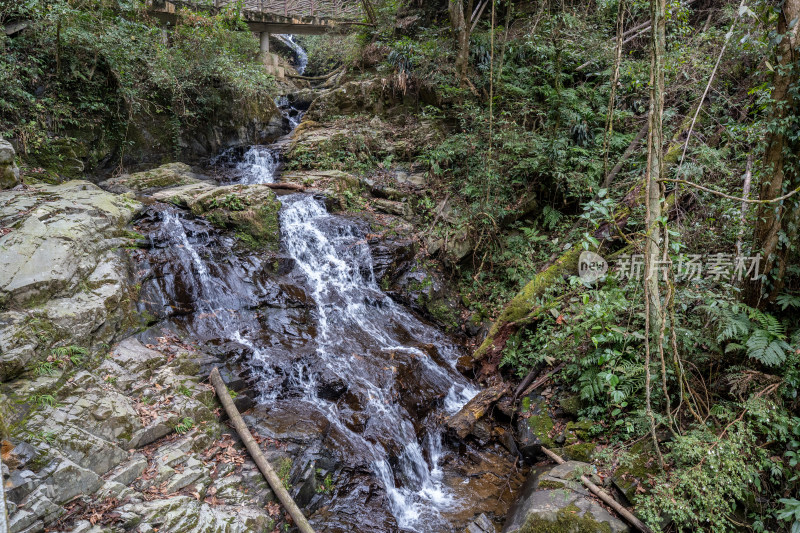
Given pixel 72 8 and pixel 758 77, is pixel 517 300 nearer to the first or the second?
pixel 758 77

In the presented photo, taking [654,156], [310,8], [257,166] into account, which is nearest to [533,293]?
[654,156]

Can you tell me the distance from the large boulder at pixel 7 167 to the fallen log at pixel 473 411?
9062 millimetres

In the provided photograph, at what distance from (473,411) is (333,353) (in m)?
2.72

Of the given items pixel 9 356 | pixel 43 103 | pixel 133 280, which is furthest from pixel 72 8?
pixel 9 356

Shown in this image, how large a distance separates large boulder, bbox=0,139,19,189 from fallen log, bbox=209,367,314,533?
217 inches

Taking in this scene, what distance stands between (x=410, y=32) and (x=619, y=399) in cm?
1423

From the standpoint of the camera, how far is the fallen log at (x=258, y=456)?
14.8ft

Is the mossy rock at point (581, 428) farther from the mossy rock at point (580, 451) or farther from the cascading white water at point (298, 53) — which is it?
the cascading white water at point (298, 53)

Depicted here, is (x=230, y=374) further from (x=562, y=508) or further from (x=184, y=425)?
(x=562, y=508)

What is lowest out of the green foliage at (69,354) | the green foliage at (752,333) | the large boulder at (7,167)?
the green foliage at (69,354)

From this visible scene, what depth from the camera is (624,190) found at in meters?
8.23

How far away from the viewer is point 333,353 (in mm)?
7293

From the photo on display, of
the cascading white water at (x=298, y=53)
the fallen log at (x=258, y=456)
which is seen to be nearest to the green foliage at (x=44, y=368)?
the fallen log at (x=258, y=456)

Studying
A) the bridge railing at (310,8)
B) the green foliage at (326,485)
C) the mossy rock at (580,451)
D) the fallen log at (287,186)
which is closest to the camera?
the mossy rock at (580,451)
